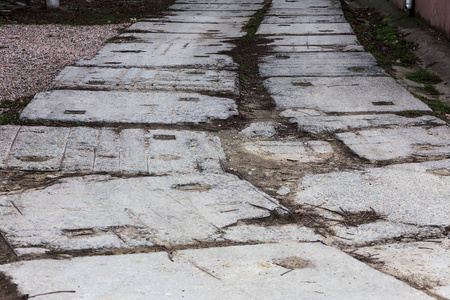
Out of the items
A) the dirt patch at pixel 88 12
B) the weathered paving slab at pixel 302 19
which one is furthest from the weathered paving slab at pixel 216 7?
the weathered paving slab at pixel 302 19

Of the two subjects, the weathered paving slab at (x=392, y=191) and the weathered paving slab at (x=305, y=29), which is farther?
the weathered paving slab at (x=305, y=29)

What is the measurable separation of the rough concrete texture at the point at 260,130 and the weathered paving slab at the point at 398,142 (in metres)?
0.49

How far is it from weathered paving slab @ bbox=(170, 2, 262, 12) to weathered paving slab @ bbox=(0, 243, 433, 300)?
7672mm

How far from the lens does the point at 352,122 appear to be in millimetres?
3918

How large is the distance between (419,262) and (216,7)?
810cm

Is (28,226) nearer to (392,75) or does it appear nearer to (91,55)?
(91,55)

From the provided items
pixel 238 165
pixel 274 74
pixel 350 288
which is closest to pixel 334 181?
pixel 238 165

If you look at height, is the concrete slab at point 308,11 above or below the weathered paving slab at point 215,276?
above

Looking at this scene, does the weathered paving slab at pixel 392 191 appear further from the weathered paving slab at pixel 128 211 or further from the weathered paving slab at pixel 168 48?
the weathered paving slab at pixel 168 48

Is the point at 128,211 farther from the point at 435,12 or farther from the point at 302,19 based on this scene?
the point at 302,19

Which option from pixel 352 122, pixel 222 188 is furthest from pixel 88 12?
pixel 222 188

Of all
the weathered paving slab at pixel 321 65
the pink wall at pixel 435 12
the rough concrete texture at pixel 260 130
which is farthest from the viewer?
the pink wall at pixel 435 12

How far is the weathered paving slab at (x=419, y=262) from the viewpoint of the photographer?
6.65 feet

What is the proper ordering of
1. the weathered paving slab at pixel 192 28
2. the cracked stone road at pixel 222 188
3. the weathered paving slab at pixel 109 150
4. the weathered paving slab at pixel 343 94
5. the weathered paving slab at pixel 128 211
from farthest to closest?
the weathered paving slab at pixel 192 28
the weathered paving slab at pixel 343 94
the weathered paving slab at pixel 109 150
the weathered paving slab at pixel 128 211
the cracked stone road at pixel 222 188
